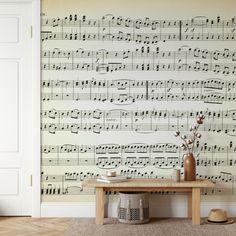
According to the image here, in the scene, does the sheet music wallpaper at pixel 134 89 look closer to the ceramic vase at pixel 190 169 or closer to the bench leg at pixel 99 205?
the ceramic vase at pixel 190 169

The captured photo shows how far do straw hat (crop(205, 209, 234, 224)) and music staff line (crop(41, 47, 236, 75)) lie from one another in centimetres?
135

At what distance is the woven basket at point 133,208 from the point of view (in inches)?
166

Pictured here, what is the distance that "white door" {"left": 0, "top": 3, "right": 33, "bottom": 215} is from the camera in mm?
4625

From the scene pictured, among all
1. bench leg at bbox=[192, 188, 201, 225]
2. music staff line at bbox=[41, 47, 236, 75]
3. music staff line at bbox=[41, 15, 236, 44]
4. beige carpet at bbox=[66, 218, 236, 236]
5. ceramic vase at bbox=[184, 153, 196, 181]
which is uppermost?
music staff line at bbox=[41, 15, 236, 44]

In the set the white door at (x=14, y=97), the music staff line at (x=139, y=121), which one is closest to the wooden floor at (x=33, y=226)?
the white door at (x=14, y=97)

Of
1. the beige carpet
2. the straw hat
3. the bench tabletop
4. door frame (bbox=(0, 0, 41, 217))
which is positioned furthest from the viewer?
door frame (bbox=(0, 0, 41, 217))

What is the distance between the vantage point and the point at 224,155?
4625 millimetres

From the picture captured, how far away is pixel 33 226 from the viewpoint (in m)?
4.23

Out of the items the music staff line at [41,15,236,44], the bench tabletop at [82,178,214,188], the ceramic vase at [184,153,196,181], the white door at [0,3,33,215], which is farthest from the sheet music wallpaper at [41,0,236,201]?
the bench tabletop at [82,178,214,188]

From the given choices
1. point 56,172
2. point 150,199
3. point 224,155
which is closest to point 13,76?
point 56,172

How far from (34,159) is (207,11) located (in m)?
2.25

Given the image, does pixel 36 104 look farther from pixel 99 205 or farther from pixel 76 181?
pixel 99 205

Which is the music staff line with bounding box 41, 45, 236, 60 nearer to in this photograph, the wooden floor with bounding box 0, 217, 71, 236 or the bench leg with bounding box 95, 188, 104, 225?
the bench leg with bounding box 95, 188, 104, 225

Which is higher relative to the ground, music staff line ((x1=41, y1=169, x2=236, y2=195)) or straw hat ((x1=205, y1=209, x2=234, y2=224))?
music staff line ((x1=41, y1=169, x2=236, y2=195))
